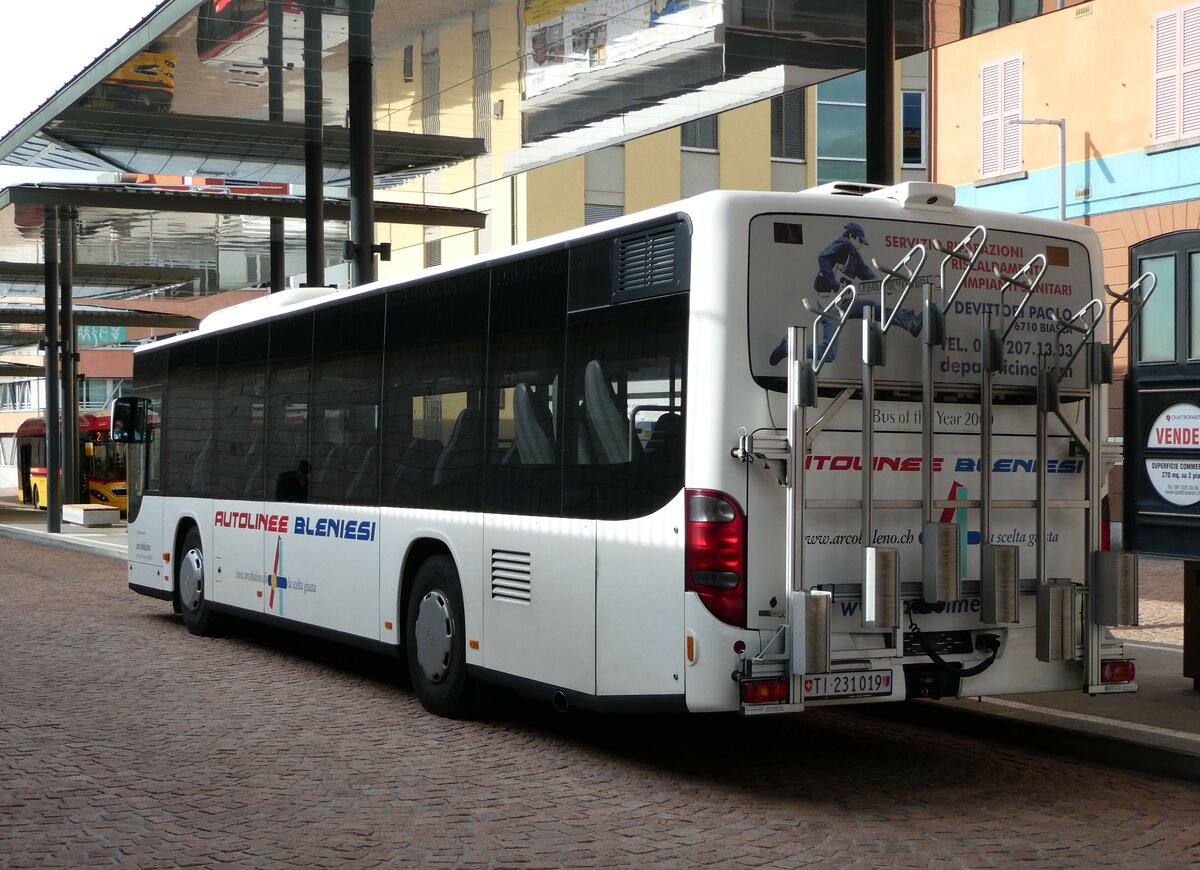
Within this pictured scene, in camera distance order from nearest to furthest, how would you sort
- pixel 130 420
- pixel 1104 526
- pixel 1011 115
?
pixel 1104 526 < pixel 130 420 < pixel 1011 115

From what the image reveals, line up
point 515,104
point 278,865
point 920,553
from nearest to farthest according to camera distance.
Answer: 1. point 278,865
2. point 920,553
3. point 515,104

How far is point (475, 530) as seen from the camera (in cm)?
928

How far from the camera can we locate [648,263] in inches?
306

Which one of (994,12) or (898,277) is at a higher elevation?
(994,12)

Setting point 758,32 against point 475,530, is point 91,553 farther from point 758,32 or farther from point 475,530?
point 475,530

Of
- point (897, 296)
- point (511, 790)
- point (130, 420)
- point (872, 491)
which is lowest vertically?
point (511, 790)

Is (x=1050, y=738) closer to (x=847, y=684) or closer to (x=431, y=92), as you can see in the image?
(x=847, y=684)

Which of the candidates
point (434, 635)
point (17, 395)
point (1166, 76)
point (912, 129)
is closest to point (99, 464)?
point (912, 129)

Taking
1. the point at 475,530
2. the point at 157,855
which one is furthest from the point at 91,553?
the point at 157,855

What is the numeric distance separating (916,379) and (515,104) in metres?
14.9

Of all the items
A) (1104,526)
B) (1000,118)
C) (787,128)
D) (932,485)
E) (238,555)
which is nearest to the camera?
(932,485)

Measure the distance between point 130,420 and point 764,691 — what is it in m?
10.3

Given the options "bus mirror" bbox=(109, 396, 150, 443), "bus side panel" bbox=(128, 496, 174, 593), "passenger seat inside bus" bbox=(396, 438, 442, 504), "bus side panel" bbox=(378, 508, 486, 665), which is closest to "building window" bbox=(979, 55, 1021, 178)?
"bus mirror" bbox=(109, 396, 150, 443)

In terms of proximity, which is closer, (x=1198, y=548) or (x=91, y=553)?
(x=1198, y=548)
